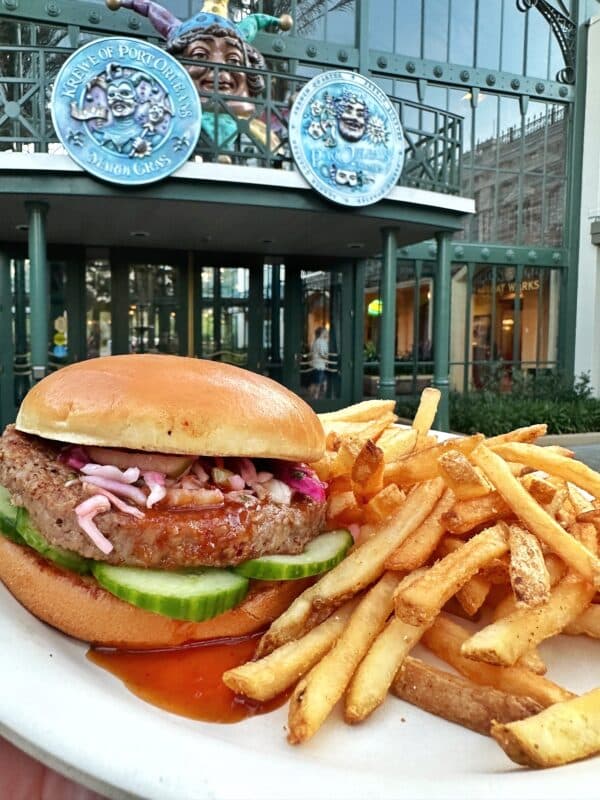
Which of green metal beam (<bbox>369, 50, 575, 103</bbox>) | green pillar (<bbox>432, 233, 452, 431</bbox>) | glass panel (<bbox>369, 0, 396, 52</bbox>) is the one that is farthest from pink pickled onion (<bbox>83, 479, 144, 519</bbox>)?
glass panel (<bbox>369, 0, 396, 52</bbox>)

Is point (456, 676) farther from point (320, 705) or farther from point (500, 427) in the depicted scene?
point (500, 427)

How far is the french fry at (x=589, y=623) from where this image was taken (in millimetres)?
1527

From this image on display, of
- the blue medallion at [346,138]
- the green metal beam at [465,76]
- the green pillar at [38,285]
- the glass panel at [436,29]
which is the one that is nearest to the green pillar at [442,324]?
the blue medallion at [346,138]

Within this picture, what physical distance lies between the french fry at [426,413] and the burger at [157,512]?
26.2 inches

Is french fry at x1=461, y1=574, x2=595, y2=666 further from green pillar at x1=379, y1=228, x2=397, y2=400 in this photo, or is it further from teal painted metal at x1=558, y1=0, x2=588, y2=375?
teal painted metal at x1=558, y1=0, x2=588, y2=375

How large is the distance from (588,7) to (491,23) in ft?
8.34

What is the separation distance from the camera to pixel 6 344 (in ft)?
30.9

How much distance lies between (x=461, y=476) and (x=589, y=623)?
19.5 inches

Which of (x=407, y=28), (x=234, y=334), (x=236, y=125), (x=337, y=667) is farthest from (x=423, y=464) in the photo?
(x=407, y=28)

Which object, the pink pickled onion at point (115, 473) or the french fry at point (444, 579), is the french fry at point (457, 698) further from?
the pink pickled onion at point (115, 473)

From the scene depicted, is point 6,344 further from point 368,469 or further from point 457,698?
point 457,698

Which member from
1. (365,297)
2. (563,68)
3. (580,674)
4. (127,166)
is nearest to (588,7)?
(563,68)

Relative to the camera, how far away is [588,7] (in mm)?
12203

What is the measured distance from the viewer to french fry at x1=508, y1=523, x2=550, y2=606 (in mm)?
1305
